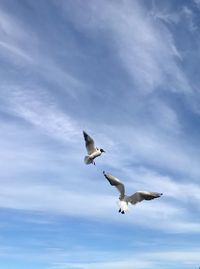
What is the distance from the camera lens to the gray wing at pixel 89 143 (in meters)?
58.0

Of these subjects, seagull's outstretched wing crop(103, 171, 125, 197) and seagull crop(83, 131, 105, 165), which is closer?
seagull's outstretched wing crop(103, 171, 125, 197)

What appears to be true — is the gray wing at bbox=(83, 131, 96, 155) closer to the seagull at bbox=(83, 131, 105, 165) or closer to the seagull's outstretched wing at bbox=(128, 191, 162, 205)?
the seagull at bbox=(83, 131, 105, 165)

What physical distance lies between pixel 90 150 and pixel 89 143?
1.31 meters

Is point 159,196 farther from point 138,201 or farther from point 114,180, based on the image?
point 114,180

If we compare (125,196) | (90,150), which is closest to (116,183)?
(125,196)

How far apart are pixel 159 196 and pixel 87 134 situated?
16.1m

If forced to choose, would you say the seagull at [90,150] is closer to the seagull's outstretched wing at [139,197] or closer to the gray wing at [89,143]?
the gray wing at [89,143]

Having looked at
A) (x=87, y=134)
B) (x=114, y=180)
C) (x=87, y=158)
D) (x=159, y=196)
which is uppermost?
(x=87, y=134)

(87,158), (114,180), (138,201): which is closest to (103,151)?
(87,158)

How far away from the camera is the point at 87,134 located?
195 feet

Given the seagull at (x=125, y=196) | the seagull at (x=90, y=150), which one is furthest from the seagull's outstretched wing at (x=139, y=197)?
the seagull at (x=90, y=150)

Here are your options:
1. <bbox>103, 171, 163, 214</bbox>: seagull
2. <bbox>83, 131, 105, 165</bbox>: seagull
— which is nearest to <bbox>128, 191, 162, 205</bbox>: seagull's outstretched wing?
<bbox>103, 171, 163, 214</bbox>: seagull

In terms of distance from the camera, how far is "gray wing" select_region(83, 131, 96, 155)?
58.0 meters

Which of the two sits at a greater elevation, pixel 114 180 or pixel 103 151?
pixel 103 151
